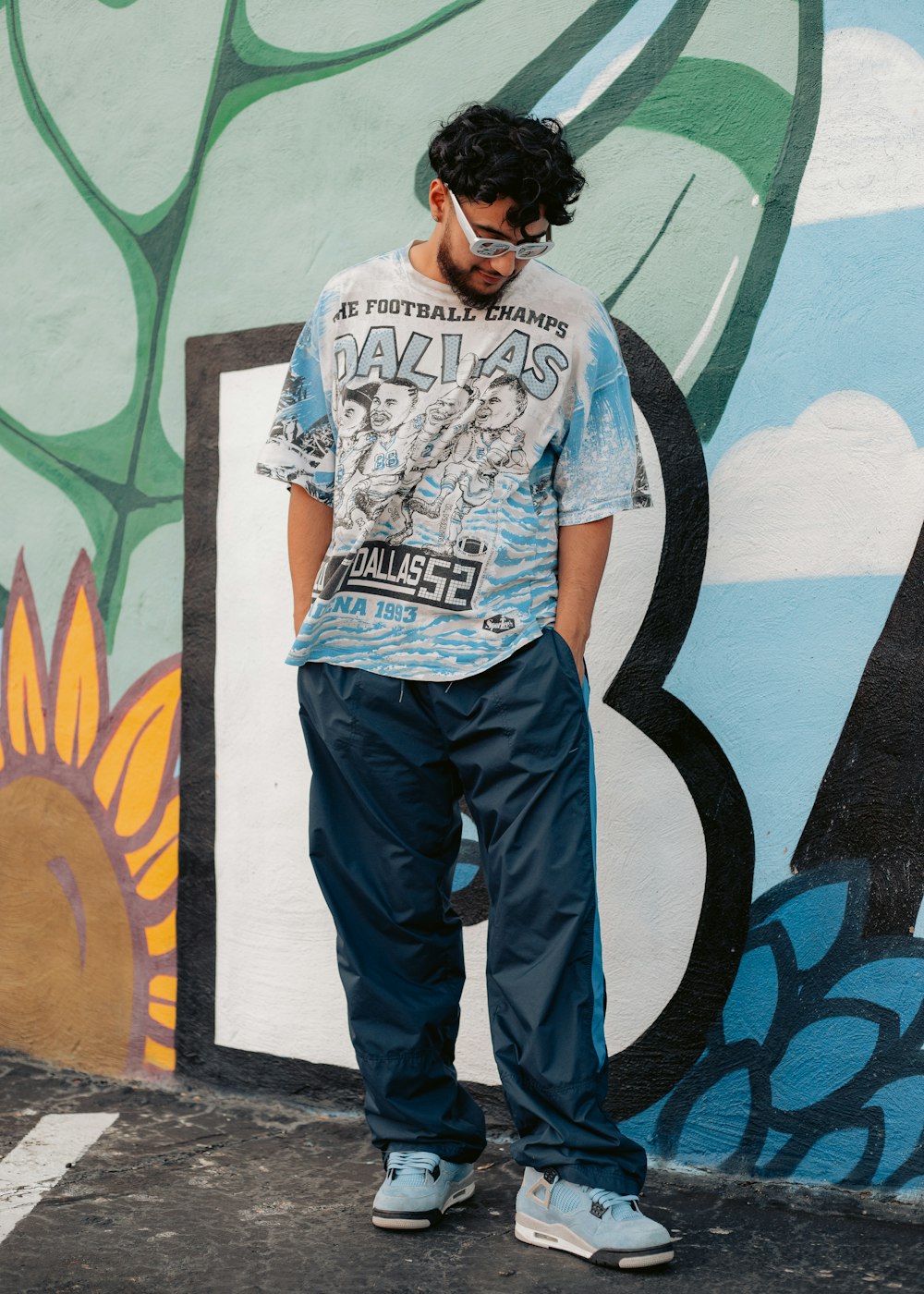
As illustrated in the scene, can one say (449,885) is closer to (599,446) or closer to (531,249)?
(599,446)

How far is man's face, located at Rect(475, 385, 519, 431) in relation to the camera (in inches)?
88.4

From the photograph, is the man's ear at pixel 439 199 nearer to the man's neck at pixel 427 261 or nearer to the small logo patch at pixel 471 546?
the man's neck at pixel 427 261

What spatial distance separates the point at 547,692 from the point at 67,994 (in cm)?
172

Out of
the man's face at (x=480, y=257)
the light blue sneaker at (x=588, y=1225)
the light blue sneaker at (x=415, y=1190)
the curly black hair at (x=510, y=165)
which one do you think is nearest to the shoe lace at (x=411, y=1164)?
the light blue sneaker at (x=415, y=1190)

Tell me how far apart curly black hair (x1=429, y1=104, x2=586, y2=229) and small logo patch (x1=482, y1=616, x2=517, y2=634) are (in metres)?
0.64

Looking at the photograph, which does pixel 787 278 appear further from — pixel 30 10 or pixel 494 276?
pixel 30 10

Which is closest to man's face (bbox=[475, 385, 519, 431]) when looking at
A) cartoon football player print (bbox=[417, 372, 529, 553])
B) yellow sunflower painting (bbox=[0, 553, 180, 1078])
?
cartoon football player print (bbox=[417, 372, 529, 553])

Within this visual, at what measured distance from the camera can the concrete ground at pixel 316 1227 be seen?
207 centimetres

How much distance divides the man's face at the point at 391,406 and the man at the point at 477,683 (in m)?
0.02

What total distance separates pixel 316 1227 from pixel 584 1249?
1.57ft

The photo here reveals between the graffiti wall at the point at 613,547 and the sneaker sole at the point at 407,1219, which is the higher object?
the graffiti wall at the point at 613,547

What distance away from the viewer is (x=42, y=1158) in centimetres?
262

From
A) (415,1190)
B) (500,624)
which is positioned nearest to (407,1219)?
(415,1190)

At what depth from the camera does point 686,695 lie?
259 cm
